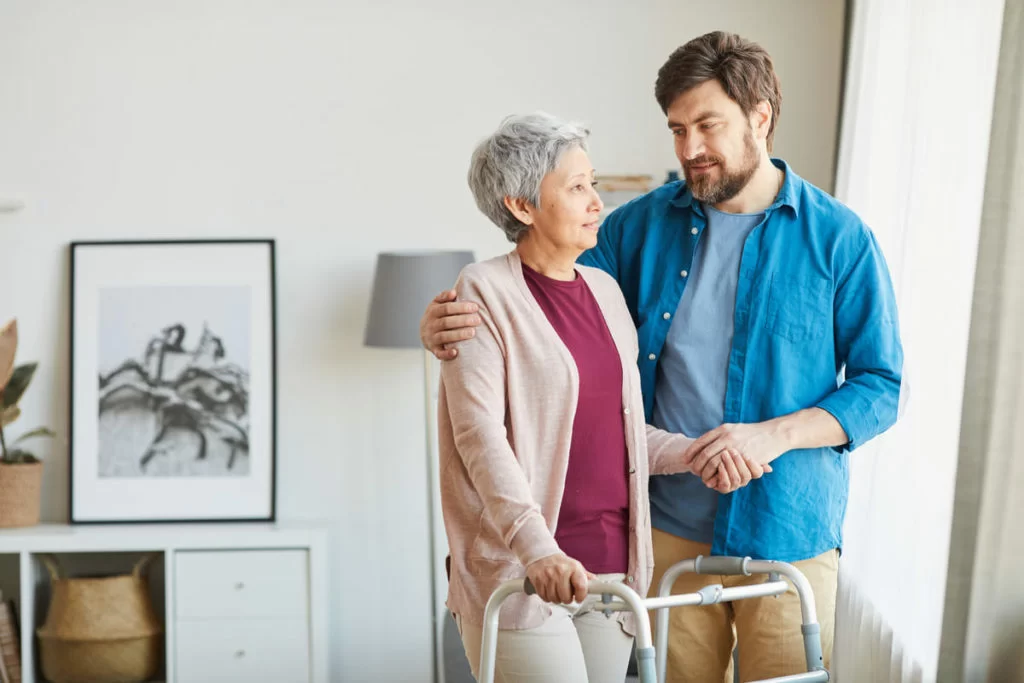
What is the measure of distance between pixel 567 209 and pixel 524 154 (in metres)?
0.12

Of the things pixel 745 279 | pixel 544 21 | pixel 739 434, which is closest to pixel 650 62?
pixel 544 21

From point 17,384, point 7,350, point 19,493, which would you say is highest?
point 7,350

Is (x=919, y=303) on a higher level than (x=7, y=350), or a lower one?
higher

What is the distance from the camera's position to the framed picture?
4.15 metres

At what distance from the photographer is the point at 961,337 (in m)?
2.29

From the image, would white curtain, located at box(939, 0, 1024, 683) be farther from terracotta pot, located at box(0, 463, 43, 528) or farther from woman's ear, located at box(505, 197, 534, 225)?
terracotta pot, located at box(0, 463, 43, 528)

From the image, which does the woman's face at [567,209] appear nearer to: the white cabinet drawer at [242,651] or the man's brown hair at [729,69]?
the man's brown hair at [729,69]

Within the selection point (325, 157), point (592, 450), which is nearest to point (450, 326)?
point (592, 450)

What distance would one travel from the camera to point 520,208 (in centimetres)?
186

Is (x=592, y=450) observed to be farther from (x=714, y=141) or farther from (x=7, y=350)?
(x=7, y=350)

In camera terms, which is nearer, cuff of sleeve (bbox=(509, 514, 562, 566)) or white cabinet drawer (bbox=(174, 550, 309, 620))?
cuff of sleeve (bbox=(509, 514, 562, 566))

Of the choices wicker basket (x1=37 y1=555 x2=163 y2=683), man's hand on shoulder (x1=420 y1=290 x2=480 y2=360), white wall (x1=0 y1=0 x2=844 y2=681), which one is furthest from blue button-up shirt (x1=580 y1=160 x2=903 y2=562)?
wicker basket (x1=37 y1=555 x2=163 y2=683)

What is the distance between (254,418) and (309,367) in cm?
28

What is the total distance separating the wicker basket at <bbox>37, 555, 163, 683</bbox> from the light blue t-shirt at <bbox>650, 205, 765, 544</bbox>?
2.51 meters
